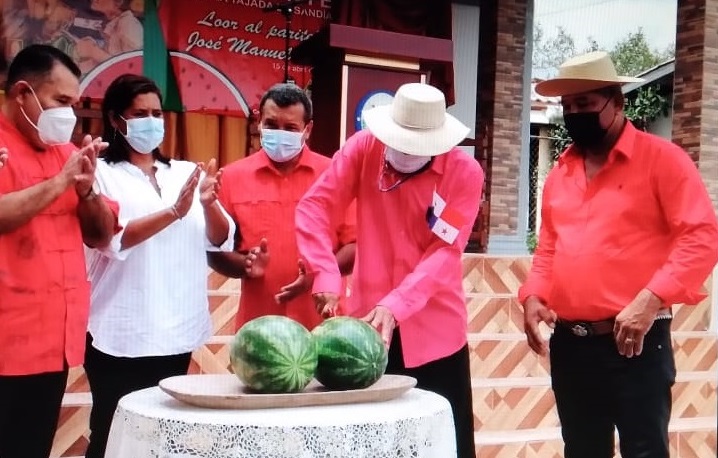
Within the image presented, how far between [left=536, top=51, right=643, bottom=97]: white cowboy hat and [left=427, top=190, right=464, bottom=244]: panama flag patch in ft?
2.17

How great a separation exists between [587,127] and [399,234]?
78cm

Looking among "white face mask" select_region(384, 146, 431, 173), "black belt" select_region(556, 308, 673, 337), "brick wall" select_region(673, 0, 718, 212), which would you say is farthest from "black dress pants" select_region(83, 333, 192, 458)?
"brick wall" select_region(673, 0, 718, 212)

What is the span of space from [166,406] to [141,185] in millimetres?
1219

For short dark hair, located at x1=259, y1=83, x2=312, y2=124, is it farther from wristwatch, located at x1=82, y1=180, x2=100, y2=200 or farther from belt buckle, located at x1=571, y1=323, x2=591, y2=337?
belt buckle, located at x1=571, y1=323, x2=591, y2=337

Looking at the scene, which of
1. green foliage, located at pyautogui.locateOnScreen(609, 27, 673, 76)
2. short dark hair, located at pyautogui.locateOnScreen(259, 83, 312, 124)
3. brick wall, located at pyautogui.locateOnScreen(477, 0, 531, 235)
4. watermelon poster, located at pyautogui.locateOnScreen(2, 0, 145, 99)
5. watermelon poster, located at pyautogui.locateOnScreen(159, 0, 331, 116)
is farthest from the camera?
green foliage, located at pyautogui.locateOnScreen(609, 27, 673, 76)

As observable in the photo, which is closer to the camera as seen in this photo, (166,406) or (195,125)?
(166,406)

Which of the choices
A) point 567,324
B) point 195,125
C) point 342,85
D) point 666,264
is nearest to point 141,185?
point 567,324

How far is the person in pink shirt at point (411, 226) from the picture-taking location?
2.55 meters

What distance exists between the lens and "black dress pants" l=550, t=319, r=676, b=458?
2.67 meters

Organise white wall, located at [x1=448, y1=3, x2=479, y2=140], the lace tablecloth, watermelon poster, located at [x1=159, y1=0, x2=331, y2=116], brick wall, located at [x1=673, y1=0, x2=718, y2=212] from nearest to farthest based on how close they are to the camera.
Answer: the lace tablecloth
watermelon poster, located at [x1=159, y1=0, x2=331, y2=116]
white wall, located at [x1=448, y1=3, x2=479, y2=140]
brick wall, located at [x1=673, y1=0, x2=718, y2=212]

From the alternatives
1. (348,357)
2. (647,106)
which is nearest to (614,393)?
(348,357)

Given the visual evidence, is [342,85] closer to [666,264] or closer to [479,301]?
[479,301]

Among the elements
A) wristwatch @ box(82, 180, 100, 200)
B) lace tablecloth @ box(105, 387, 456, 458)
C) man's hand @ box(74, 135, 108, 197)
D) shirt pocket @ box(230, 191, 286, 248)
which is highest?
man's hand @ box(74, 135, 108, 197)

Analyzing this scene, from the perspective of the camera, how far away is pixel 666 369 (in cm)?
269
